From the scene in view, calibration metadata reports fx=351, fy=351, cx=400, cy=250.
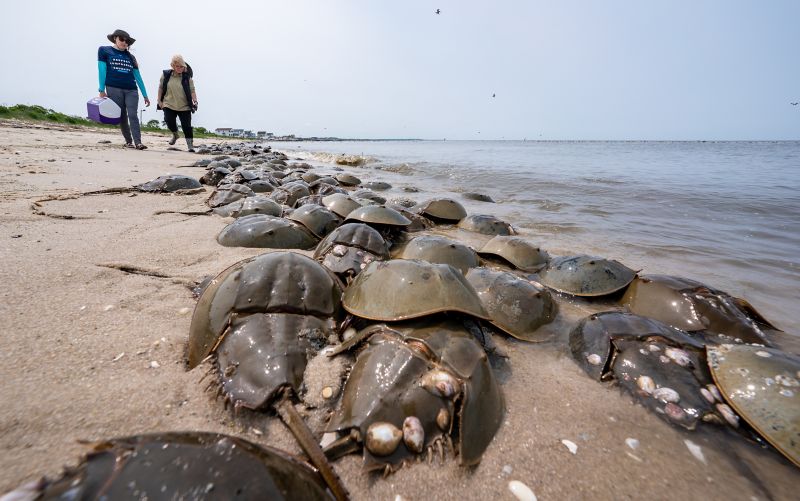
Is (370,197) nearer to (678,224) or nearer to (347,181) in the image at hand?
(347,181)

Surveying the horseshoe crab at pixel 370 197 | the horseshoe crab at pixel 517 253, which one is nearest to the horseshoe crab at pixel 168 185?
the horseshoe crab at pixel 370 197

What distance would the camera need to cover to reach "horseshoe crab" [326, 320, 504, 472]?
44.4 inches

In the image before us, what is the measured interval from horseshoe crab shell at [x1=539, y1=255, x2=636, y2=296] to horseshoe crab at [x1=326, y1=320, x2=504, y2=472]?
1.46 m

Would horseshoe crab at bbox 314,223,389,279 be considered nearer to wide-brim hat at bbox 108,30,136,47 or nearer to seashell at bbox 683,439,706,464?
seashell at bbox 683,439,706,464

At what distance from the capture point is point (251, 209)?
391 centimetres

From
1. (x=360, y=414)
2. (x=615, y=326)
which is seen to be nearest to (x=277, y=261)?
(x=360, y=414)

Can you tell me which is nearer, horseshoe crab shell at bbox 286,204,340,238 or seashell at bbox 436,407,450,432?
seashell at bbox 436,407,450,432

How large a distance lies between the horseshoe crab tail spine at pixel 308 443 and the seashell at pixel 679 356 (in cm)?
150

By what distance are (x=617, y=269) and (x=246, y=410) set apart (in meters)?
2.52

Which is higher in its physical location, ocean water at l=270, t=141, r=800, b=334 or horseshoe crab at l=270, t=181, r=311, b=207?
horseshoe crab at l=270, t=181, r=311, b=207

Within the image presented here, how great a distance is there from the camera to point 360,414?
45.4 inches

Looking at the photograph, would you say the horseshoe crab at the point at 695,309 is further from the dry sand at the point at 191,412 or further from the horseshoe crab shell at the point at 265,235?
the horseshoe crab shell at the point at 265,235

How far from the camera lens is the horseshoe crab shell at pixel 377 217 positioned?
3123 millimetres

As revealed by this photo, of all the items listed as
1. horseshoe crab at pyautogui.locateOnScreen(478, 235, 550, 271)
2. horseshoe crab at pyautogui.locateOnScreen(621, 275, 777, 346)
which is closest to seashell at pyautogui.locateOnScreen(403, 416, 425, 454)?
horseshoe crab at pyautogui.locateOnScreen(621, 275, 777, 346)
